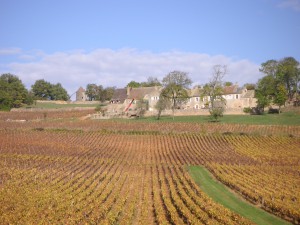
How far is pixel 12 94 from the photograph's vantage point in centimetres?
10069

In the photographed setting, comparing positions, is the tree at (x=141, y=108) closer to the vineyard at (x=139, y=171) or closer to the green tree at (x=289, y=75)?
the vineyard at (x=139, y=171)

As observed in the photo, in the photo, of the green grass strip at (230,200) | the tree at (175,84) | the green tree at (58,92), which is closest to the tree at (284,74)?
the tree at (175,84)

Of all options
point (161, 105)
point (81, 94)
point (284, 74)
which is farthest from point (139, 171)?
point (81, 94)

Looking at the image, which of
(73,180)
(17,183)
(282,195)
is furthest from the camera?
(73,180)

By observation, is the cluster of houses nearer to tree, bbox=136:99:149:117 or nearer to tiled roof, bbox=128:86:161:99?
tiled roof, bbox=128:86:161:99

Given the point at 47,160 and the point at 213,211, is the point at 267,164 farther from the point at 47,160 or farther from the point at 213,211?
the point at 47,160

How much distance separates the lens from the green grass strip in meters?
22.4

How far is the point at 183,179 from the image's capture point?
3195cm

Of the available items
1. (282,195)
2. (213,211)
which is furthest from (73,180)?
(282,195)

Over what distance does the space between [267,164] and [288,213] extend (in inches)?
715

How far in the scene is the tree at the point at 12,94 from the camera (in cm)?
9688

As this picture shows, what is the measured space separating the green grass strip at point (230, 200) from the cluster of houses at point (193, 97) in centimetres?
5328

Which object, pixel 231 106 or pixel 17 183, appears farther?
pixel 231 106

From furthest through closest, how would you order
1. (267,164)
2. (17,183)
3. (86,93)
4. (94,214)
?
(86,93), (267,164), (17,183), (94,214)
